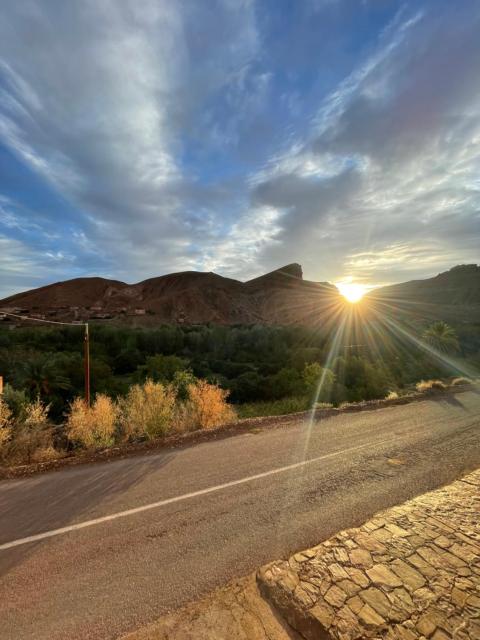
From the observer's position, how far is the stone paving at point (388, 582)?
2768mm

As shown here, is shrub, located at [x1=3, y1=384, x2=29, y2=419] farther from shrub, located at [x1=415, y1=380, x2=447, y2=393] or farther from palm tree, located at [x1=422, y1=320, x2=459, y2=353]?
palm tree, located at [x1=422, y1=320, x2=459, y2=353]

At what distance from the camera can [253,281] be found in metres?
92.7

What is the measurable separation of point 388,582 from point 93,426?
23.9 ft

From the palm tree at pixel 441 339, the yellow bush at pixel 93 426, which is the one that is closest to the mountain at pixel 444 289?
the palm tree at pixel 441 339

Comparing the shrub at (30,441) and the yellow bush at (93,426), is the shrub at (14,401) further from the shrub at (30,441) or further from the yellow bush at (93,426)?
the yellow bush at (93,426)

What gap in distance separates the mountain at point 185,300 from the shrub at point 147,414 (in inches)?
2101

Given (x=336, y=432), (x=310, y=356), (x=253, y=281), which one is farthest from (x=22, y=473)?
(x=253, y=281)

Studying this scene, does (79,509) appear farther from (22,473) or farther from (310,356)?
(310,356)

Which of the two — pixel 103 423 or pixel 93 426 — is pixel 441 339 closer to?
pixel 103 423

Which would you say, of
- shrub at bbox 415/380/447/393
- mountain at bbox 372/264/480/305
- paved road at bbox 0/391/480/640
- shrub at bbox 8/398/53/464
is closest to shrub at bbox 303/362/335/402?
shrub at bbox 415/380/447/393

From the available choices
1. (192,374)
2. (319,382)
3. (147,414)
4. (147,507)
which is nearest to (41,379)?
(192,374)

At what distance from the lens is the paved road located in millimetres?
3160

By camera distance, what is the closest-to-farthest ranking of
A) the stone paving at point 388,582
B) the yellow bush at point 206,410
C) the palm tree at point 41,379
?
1. the stone paving at point 388,582
2. the yellow bush at point 206,410
3. the palm tree at point 41,379

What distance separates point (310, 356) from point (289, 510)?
87.5 feet
